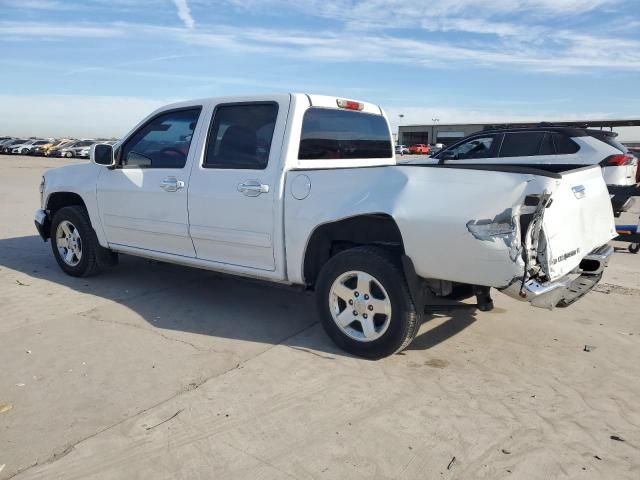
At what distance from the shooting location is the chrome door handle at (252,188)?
4.31 m

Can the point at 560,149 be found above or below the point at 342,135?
below

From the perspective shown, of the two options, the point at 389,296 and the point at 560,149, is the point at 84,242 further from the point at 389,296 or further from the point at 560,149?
the point at 560,149

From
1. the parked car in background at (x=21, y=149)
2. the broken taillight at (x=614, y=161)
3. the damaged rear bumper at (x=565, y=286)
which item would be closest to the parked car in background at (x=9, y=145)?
the parked car in background at (x=21, y=149)

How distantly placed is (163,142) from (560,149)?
6.74 metres

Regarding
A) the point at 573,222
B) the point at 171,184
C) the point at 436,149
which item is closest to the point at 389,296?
the point at 573,222

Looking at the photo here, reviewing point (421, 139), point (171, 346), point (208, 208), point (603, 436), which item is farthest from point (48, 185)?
point (421, 139)

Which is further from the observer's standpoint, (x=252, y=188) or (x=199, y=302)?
(x=199, y=302)

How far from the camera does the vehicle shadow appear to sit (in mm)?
4496

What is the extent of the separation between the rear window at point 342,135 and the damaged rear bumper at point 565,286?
79.0 inches

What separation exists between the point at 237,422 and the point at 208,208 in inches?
82.8

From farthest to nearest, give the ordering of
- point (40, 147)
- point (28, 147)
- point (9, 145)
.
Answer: point (9, 145) → point (28, 147) → point (40, 147)

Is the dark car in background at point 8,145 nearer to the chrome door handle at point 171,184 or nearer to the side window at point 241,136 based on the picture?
the chrome door handle at point 171,184

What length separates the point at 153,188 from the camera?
5.11 metres

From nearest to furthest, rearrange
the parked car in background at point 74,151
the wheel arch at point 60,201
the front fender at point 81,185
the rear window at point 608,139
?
1. the front fender at point 81,185
2. the wheel arch at point 60,201
3. the rear window at point 608,139
4. the parked car in background at point 74,151
